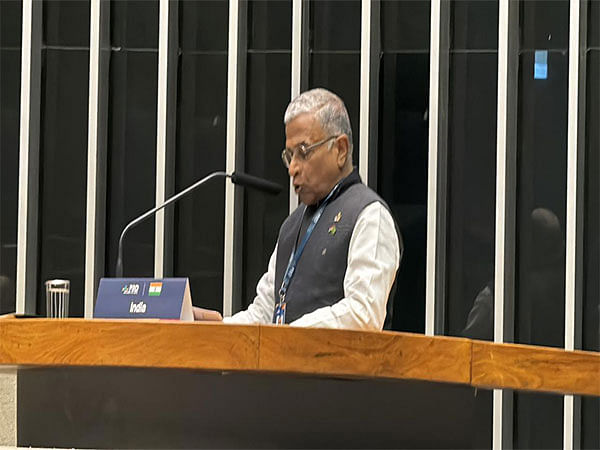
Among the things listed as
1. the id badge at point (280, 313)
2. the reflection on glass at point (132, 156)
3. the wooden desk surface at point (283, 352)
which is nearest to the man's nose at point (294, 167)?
the id badge at point (280, 313)

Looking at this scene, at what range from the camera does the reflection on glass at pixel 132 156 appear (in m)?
3.89

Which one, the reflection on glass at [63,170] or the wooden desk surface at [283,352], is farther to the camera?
the reflection on glass at [63,170]

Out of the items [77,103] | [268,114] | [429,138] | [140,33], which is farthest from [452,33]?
[77,103]

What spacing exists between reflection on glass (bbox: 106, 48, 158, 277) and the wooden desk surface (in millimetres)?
2262

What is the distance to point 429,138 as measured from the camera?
3.66 meters

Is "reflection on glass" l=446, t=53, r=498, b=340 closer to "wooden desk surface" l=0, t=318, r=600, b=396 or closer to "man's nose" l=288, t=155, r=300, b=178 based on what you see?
"man's nose" l=288, t=155, r=300, b=178

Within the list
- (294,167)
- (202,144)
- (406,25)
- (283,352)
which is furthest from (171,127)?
(283,352)

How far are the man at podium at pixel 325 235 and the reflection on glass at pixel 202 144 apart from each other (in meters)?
0.86

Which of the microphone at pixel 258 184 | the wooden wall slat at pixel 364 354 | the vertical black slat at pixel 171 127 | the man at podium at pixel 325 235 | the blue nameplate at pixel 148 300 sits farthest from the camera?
the vertical black slat at pixel 171 127

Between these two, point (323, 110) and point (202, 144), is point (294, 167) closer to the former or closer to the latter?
point (323, 110)

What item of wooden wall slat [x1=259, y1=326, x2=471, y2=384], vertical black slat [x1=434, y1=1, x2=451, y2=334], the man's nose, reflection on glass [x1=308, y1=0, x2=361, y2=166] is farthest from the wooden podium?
reflection on glass [x1=308, y1=0, x2=361, y2=166]

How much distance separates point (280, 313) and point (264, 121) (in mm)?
1284

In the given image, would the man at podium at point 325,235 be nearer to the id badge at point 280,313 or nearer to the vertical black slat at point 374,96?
the id badge at point 280,313

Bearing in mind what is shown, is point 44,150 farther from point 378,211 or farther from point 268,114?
point 378,211
